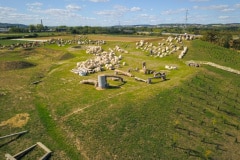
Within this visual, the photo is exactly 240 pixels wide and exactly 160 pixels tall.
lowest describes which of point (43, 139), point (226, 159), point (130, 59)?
point (226, 159)

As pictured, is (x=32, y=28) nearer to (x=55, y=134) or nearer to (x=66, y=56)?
(x=66, y=56)

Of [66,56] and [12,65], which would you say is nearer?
[12,65]

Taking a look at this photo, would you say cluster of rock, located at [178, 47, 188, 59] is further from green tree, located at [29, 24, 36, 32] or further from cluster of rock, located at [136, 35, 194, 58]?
green tree, located at [29, 24, 36, 32]

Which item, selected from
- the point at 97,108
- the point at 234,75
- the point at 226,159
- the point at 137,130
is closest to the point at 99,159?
the point at 137,130

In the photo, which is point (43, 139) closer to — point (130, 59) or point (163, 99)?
point (163, 99)

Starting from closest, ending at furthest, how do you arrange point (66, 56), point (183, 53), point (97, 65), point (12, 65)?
point (97, 65), point (12, 65), point (183, 53), point (66, 56)

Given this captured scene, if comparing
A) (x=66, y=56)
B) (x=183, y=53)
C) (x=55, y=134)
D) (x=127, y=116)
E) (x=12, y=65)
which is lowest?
(x=55, y=134)

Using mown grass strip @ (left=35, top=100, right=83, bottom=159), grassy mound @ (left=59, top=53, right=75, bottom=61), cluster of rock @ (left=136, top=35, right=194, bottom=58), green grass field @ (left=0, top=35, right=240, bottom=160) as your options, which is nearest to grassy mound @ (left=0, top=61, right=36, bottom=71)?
green grass field @ (left=0, top=35, right=240, bottom=160)

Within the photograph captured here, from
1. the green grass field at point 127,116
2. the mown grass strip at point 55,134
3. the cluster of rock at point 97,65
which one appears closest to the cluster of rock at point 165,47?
the cluster of rock at point 97,65

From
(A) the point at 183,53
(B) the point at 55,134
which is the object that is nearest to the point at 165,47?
(A) the point at 183,53
